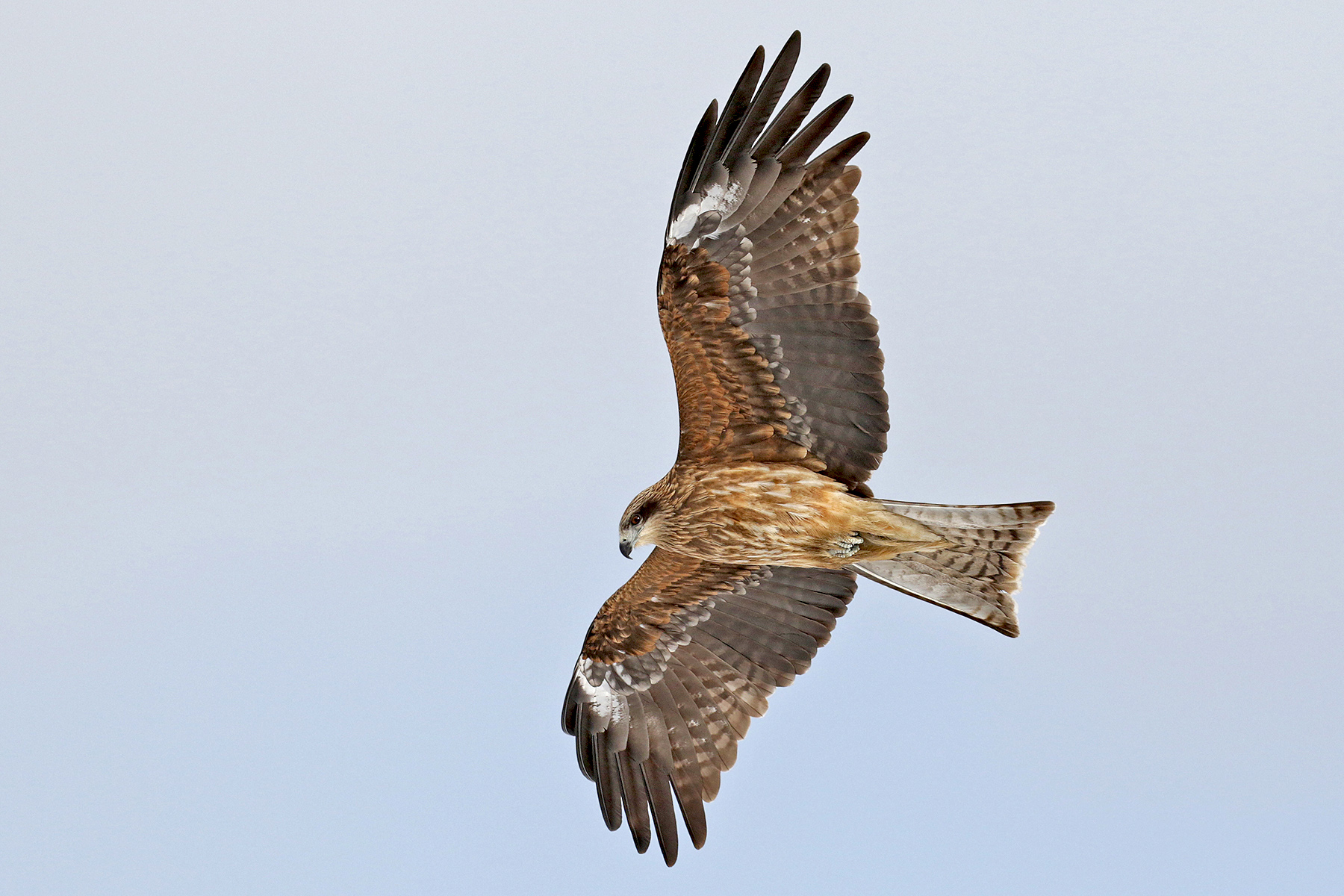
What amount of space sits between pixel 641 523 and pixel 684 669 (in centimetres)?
155

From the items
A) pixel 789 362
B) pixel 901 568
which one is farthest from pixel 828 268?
pixel 901 568

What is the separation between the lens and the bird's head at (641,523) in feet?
27.5

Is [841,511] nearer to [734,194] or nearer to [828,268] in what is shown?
[828,268]

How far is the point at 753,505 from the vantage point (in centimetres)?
812

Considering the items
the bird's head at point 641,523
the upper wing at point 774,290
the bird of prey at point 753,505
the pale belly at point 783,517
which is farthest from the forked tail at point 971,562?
the bird's head at point 641,523

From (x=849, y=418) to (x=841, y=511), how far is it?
63cm

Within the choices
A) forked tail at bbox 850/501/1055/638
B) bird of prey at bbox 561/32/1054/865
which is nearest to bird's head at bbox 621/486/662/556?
bird of prey at bbox 561/32/1054/865

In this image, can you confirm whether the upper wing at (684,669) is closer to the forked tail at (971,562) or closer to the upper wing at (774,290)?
the forked tail at (971,562)

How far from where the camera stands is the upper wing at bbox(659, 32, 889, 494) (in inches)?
287

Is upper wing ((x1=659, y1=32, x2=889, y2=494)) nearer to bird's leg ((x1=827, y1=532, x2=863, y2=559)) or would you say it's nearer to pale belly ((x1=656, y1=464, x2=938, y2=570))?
pale belly ((x1=656, y1=464, x2=938, y2=570))

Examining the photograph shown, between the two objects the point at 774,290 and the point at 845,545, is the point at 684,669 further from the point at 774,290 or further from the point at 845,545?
the point at 774,290

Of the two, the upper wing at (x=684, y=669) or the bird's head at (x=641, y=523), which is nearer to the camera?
the bird's head at (x=641, y=523)

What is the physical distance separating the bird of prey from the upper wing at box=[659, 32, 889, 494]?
0.01 m

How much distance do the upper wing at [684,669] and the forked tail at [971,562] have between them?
72 cm
